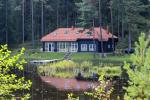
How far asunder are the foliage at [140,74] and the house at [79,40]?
187 feet

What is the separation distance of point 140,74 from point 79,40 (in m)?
61.4

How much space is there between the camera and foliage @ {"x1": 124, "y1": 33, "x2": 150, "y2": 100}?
876 cm

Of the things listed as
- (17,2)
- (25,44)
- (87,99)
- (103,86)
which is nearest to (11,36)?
(25,44)

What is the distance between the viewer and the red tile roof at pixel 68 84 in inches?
1444

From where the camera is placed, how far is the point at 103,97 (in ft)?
36.2

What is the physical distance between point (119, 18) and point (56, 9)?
1856 centimetres

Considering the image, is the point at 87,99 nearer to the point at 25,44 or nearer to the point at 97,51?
the point at 97,51

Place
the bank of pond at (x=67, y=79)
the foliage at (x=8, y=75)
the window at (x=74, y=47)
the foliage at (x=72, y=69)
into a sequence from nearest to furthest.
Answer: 1. the foliage at (x=8, y=75)
2. the bank of pond at (x=67, y=79)
3. the foliage at (x=72, y=69)
4. the window at (x=74, y=47)

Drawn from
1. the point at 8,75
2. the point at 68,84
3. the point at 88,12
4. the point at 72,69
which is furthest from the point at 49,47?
the point at 8,75

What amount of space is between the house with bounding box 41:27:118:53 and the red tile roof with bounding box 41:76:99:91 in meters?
24.1

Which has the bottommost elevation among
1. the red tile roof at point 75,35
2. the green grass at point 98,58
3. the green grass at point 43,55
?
the green grass at point 43,55

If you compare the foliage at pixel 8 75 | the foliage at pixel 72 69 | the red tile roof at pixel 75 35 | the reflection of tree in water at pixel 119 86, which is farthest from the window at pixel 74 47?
the foliage at pixel 8 75

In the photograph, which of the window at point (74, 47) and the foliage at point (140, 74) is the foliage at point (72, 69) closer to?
the window at point (74, 47)

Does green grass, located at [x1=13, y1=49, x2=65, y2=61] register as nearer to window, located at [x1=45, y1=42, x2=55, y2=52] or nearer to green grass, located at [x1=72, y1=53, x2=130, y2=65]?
green grass, located at [x1=72, y1=53, x2=130, y2=65]
